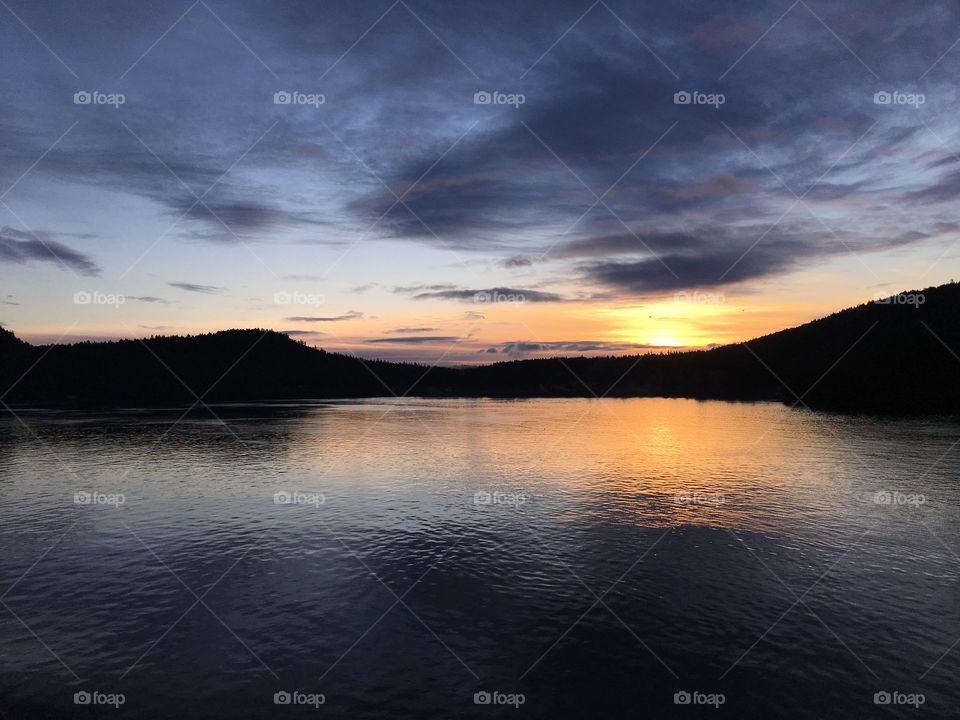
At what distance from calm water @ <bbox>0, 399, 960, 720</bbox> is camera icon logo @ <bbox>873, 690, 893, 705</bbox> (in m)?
0.25

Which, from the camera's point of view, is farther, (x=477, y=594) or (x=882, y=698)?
(x=477, y=594)

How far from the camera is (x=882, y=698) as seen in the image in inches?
969

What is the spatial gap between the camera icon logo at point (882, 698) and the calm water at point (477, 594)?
254 mm

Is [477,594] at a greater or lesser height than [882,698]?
greater

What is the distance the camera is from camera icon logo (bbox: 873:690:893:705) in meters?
24.4

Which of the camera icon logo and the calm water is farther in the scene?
the calm water

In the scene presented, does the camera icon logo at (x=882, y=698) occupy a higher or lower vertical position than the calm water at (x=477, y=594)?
lower

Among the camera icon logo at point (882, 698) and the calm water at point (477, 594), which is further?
the calm water at point (477, 594)

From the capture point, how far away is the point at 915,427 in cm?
14788

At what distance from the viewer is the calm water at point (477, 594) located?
25266 mm

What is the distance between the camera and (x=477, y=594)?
119 feet

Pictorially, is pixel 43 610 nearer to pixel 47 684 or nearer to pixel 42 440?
pixel 47 684

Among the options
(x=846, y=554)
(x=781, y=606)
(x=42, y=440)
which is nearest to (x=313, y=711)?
(x=781, y=606)

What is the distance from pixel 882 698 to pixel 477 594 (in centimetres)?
2202
